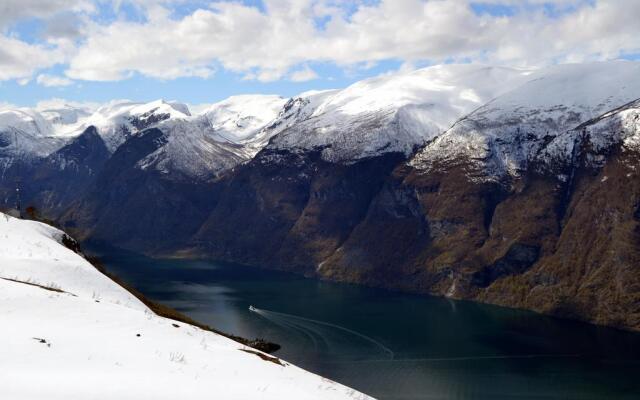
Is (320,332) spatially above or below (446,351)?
above

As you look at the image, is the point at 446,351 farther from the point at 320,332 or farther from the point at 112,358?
the point at 112,358

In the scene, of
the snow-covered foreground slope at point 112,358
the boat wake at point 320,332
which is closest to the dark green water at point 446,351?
the boat wake at point 320,332

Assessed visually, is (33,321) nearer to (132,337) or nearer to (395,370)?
(132,337)

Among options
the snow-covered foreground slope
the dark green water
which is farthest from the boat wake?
the snow-covered foreground slope

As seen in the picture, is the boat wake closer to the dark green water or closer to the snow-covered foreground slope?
the dark green water

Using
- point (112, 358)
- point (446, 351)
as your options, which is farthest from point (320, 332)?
point (112, 358)

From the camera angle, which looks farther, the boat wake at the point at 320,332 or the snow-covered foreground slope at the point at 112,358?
the boat wake at the point at 320,332

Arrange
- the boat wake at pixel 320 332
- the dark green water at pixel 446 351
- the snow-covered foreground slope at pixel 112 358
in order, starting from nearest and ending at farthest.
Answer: the snow-covered foreground slope at pixel 112 358, the dark green water at pixel 446 351, the boat wake at pixel 320 332

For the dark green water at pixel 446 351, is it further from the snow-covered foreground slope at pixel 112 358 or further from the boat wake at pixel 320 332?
the snow-covered foreground slope at pixel 112 358
